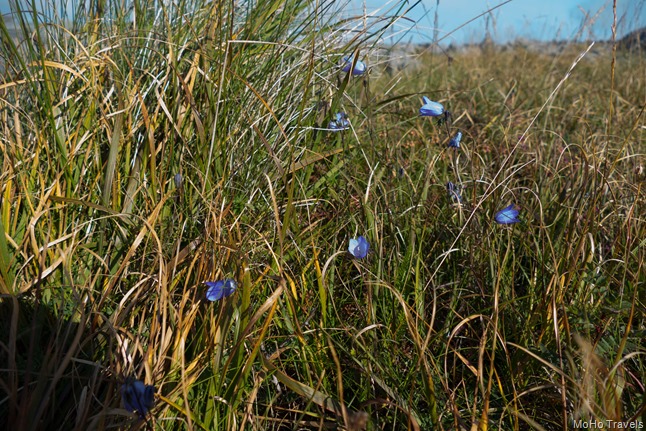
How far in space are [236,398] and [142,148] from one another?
87cm

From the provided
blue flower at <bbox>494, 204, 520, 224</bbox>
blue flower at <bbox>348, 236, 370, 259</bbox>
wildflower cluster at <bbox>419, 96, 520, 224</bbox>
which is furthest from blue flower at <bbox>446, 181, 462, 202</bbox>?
blue flower at <bbox>348, 236, 370, 259</bbox>

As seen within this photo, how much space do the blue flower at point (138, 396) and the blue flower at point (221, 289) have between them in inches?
12.4

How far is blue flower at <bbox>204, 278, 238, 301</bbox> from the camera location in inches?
53.6

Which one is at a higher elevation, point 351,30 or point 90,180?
point 351,30

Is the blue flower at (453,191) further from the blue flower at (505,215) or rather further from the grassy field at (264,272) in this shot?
the blue flower at (505,215)

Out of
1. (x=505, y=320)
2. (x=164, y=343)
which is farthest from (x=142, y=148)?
(x=505, y=320)

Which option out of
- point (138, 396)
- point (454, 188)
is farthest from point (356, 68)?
point (138, 396)

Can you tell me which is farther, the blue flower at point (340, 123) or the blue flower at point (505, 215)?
the blue flower at point (340, 123)

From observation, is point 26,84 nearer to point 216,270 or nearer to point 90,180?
point 90,180

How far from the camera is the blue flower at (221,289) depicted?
53.6 inches

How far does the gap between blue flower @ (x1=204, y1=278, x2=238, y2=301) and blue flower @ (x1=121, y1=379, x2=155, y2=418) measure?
0.31 metres

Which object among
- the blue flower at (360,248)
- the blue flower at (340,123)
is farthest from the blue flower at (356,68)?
the blue flower at (360,248)

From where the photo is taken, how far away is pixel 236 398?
4.21 feet

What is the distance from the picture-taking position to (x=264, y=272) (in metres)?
1.53
